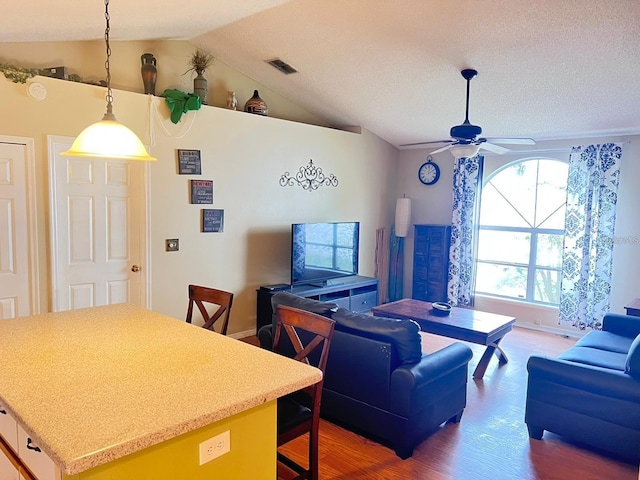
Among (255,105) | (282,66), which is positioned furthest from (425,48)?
(255,105)

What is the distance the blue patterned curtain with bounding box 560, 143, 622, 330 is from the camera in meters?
5.16

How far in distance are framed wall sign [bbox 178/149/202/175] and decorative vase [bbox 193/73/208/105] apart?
1.91ft

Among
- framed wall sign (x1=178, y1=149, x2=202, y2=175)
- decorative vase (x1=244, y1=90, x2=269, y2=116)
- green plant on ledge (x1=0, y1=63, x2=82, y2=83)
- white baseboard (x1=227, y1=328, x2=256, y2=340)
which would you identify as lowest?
white baseboard (x1=227, y1=328, x2=256, y2=340)

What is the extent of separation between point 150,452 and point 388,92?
4565 mm

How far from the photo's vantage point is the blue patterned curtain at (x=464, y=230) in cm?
620

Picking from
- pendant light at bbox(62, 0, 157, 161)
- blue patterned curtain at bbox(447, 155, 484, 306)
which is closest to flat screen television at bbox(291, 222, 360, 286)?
blue patterned curtain at bbox(447, 155, 484, 306)

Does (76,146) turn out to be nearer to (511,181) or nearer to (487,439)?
(487,439)

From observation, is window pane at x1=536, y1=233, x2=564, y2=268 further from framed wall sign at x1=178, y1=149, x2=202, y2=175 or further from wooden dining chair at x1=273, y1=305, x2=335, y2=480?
wooden dining chair at x1=273, y1=305, x2=335, y2=480

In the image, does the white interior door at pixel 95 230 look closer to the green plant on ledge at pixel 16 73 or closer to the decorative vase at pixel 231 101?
the green plant on ledge at pixel 16 73

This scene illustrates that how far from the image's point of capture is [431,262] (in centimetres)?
655

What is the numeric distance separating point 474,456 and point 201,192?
339cm

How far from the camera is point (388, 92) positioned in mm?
5059

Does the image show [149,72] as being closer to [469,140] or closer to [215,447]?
[469,140]

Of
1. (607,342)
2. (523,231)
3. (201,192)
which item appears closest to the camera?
(607,342)
